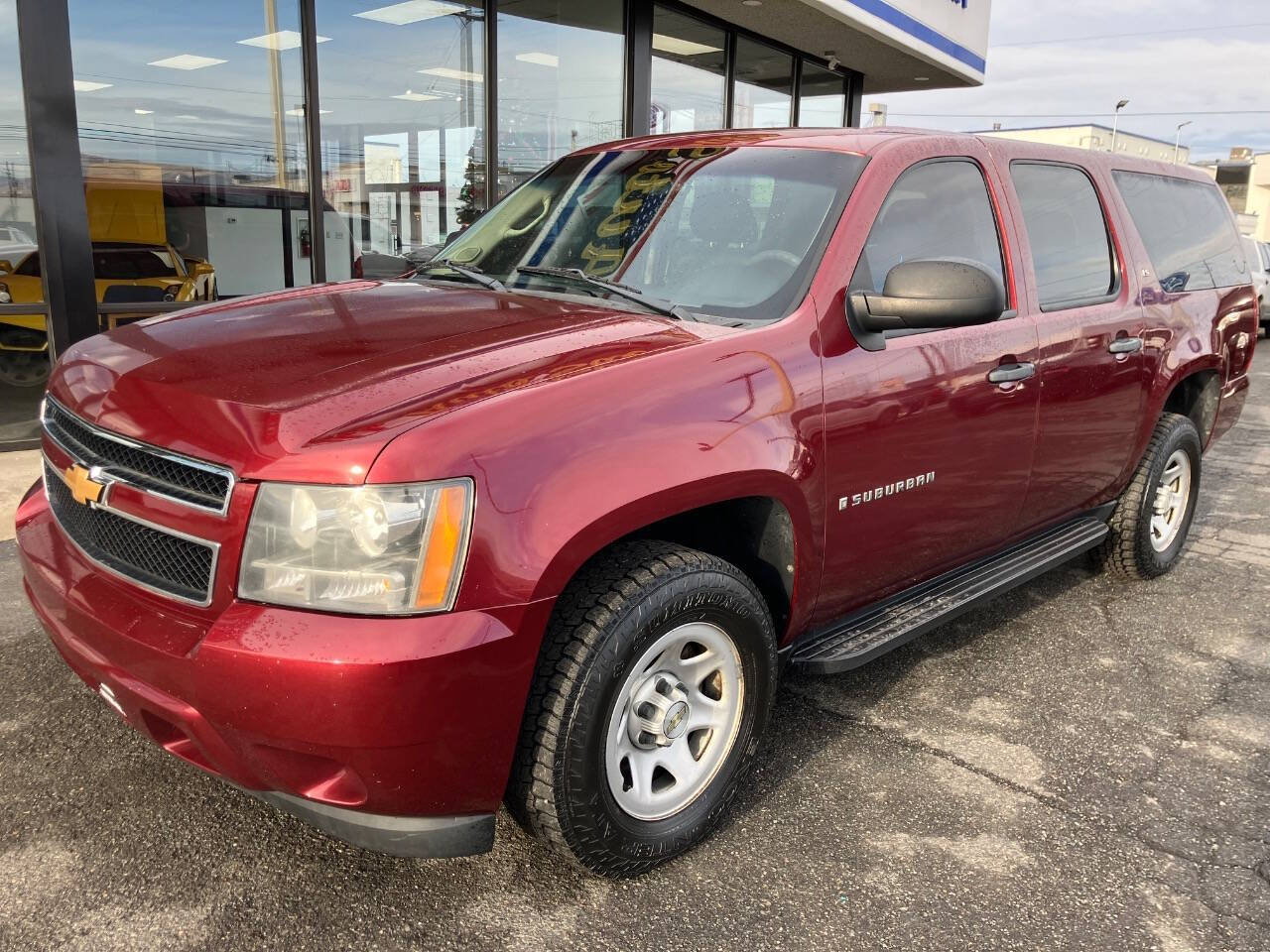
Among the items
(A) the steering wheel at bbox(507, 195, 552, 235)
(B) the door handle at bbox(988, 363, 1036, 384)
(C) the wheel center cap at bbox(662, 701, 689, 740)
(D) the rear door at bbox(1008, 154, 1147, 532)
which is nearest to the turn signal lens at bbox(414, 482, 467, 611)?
(C) the wheel center cap at bbox(662, 701, 689, 740)

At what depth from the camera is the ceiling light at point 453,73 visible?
892 centimetres

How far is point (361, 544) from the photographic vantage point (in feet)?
6.64

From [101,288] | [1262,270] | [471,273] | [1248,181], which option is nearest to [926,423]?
[471,273]

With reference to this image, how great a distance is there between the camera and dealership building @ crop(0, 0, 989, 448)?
6664mm

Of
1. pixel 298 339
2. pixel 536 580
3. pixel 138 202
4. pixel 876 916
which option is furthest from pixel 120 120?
pixel 876 916

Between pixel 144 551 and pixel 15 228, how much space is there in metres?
5.67

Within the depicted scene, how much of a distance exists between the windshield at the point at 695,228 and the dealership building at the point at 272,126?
97 centimetres

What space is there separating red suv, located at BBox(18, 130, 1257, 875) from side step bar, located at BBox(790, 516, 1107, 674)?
0.01 m

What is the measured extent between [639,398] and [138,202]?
642 centimetres

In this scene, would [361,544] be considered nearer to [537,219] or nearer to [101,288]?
[537,219]

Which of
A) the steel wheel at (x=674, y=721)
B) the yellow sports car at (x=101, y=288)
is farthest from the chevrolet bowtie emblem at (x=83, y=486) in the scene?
the yellow sports car at (x=101, y=288)

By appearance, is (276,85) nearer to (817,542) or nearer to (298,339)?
(298,339)

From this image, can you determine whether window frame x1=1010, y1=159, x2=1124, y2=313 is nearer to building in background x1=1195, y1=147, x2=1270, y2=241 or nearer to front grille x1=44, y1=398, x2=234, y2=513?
front grille x1=44, y1=398, x2=234, y2=513

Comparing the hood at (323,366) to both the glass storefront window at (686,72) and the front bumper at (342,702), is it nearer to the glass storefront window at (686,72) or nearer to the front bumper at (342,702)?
the front bumper at (342,702)
